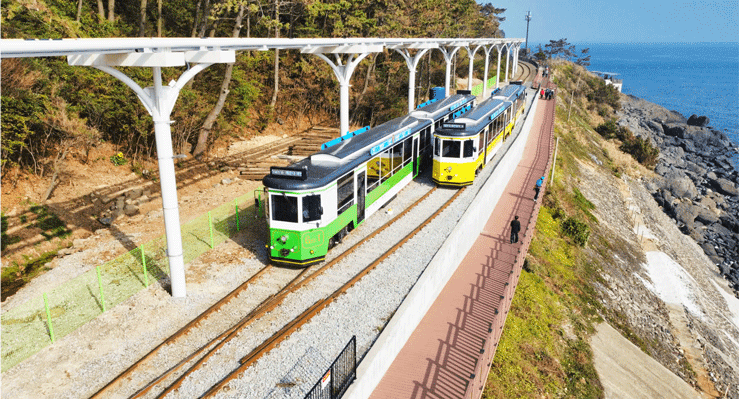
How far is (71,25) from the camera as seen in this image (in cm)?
1986

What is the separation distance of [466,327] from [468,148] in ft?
35.0

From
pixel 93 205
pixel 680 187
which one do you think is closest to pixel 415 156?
pixel 93 205

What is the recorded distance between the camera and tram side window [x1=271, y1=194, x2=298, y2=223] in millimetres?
13289

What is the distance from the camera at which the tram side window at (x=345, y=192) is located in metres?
14.6

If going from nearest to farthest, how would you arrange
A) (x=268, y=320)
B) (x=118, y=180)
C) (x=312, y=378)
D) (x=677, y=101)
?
(x=312, y=378), (x=268, y=320), (x=118, y=180), (x=677, y=101)

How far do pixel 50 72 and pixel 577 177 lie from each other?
31418mm

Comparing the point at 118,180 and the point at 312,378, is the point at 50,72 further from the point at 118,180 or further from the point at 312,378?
the point at 312,378

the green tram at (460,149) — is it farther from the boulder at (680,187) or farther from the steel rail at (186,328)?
the boulder at (680,187)

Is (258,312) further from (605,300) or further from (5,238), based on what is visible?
(605,300)

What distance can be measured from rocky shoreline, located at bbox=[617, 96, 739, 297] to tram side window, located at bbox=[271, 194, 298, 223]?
30631 millimetres

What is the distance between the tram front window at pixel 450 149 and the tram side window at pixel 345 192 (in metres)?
7.22

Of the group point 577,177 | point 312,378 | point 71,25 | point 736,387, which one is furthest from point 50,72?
point 577,177

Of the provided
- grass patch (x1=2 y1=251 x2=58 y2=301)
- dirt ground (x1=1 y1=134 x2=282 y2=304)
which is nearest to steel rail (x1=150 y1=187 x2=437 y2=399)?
dirt ground (x1=1 y1=134 x2=282 y2=304)

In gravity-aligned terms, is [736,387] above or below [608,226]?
below
